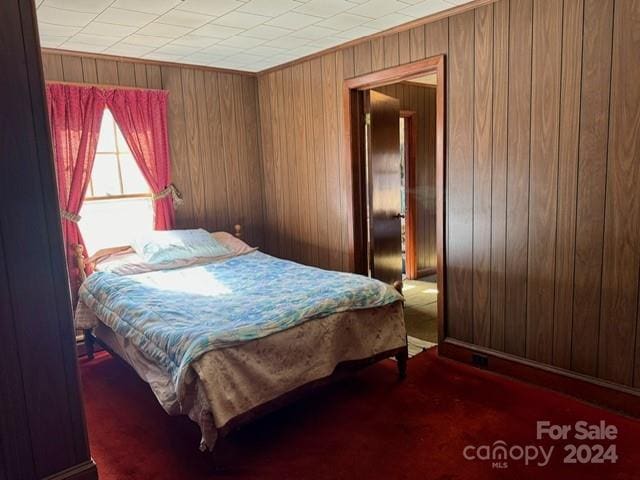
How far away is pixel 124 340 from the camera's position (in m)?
2.81

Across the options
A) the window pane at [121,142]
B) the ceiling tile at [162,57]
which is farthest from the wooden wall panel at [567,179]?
the window pane at [121,142]

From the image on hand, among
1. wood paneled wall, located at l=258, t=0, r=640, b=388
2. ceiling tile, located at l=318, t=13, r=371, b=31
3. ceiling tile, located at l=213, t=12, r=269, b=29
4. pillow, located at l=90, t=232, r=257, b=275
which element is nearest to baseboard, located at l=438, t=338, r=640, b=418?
wood paneled wall, located at l=258, t=0, r=640, b=388

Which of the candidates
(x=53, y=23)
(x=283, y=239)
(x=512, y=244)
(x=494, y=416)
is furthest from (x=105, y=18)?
(x=494, y=416)

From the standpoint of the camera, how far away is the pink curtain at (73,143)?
11.8 ft

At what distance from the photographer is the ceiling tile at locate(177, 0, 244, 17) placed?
2.74m

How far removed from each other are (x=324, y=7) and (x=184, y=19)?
0.88m

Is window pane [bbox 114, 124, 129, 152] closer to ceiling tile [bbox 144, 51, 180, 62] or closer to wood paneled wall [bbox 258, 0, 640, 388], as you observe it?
ceiling tile [bbox 144, 51, 180, 62]

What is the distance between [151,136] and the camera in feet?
13.3

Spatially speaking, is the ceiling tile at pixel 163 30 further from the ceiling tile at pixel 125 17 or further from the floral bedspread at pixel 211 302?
the floral bedspread at pixel 211 302

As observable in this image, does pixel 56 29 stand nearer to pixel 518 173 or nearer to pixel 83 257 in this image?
pixel 83 257

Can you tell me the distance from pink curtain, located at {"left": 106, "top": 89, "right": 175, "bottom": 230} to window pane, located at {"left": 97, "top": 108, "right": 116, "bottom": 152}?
8 cm

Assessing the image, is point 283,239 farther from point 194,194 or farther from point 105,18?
point 105,18

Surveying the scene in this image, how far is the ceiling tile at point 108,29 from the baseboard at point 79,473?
2552mm

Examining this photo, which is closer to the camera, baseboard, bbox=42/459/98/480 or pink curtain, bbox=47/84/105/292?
baseboard, bbox=42/459/98/480
